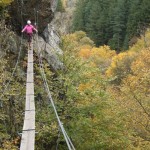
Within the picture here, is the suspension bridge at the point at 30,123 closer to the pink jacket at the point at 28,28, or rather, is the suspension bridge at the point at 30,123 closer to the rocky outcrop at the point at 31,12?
the pink jacket at the point at 28,28

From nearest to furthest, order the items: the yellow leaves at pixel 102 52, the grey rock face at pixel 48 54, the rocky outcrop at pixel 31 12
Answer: the rocky outcrop at pixel 31 12 → the grey rock face at pixel 48 54 → the yellow leaves at pixel 102 52

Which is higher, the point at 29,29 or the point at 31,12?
the point at 31,12

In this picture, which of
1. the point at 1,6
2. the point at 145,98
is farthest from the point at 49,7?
the point at 145,98

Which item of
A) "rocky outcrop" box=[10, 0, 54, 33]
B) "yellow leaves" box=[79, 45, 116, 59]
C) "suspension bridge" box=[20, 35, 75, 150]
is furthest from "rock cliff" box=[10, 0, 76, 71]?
"yellow leaves" box=[79, 45, 116, 59]

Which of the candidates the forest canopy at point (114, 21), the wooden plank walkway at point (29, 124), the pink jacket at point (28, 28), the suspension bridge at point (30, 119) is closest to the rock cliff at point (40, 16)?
the pink jacket at point (28, 28)

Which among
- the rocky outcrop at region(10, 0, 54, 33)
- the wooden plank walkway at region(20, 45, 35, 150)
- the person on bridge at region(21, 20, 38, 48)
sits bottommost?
the wooden plank walkway at region(20, 45, 35, 150)

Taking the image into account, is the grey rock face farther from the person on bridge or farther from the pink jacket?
the pink jacket

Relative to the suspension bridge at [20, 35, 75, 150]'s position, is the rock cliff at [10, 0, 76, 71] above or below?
above

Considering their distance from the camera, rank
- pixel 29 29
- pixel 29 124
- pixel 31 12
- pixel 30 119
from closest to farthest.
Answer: pixel 29 124, pixel 30 119, pixel 29 29, pixel 31 12

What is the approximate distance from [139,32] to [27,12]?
67545 mm

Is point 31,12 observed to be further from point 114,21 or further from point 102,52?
point 114,21

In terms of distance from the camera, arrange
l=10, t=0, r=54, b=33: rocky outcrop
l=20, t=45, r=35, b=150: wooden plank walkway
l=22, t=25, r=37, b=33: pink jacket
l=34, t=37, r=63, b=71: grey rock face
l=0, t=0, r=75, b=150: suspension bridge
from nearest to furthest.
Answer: l=0, t=0, r=75, b=150: suspension bridge, l=20, t=45, r=35, b=150: wooden plank walkway, l=22, t=25, r=37, b=33: pink jacket, l=10, t=0, r=54, b=33: rocky outcrop, l=34, t=37, r=63, b=71: grey rock face

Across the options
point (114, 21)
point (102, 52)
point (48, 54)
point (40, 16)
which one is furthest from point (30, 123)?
point (114, 21)

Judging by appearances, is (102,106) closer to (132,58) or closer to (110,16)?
(132,58)
